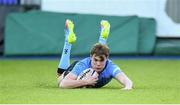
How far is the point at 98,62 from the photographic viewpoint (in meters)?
8.68

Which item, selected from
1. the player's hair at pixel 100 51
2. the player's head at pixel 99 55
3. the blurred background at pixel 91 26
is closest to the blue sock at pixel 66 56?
the player's head at pixel 99 55

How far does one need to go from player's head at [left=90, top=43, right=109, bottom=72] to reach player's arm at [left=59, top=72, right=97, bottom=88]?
241 mm

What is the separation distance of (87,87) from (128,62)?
20.3 feet

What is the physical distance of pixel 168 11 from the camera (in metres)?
17.8

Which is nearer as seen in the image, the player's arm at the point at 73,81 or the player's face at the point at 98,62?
the player's face at the point at 98,62

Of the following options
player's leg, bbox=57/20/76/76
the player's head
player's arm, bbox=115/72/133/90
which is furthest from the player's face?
player's leg, bbox=57/20/76/76

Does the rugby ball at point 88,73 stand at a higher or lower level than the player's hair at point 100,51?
lower

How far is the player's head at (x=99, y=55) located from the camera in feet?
28.1

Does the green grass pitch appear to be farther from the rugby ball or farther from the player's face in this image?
the player's face

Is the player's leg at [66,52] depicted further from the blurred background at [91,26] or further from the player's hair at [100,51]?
the blurred background at [91,26]

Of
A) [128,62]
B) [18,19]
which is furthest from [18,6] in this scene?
[128,62]

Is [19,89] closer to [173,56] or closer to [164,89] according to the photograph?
[164,89]

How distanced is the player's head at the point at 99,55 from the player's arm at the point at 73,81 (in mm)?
241

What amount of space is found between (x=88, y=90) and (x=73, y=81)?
0.93ft
